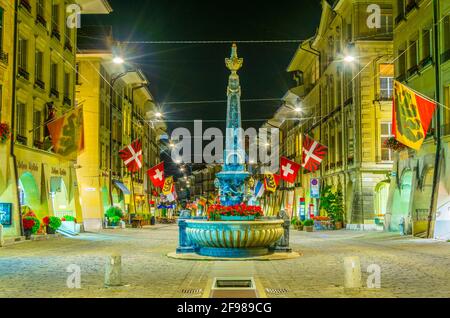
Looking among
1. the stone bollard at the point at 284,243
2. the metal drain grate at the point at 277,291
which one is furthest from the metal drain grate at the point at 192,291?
the stone bollard at the point at 284,243

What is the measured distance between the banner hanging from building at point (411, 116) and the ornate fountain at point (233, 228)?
6.63 metres

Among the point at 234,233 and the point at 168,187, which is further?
the point at 168,187

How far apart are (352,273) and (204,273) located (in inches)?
181

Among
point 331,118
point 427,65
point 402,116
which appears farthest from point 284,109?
point 402,116

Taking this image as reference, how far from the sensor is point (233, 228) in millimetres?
19281

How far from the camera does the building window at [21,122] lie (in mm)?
30569

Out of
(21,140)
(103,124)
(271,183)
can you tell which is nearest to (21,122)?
(21,140)

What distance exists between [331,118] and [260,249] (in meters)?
32.1

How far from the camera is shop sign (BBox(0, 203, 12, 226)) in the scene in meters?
27.5

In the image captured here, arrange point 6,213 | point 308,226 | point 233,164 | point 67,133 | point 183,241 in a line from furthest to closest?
1. point 308,226
2. point 67,133
3. point 6,213
4. point 233,164
5. point 183,241

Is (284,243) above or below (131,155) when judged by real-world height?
below

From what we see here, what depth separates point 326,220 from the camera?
4572cm

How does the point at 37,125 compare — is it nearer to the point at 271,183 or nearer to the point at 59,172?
the point at 59,172

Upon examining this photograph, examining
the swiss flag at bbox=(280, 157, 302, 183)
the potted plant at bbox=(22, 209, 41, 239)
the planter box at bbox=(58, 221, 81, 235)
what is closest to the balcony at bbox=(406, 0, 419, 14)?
the swiss flag at bbox=(280, 157, 302, 183)
